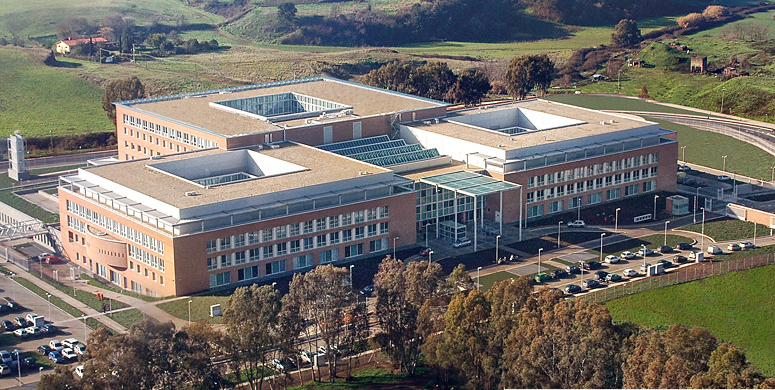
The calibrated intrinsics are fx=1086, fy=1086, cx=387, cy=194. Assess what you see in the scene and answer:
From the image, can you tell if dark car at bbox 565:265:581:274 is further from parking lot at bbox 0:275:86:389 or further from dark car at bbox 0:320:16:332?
dark car at bbox 0:320:16:332

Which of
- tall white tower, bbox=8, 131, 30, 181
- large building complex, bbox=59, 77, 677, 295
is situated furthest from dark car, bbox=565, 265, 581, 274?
tall white tower, bbox=8, 131, 30, 181

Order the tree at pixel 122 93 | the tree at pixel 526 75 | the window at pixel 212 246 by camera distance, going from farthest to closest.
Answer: the tree at pixel 526 75, the tree at pixel 122 93, the window at pixel 212 246

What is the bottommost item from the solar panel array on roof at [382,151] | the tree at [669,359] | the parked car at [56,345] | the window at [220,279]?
the parked car at [56,345]

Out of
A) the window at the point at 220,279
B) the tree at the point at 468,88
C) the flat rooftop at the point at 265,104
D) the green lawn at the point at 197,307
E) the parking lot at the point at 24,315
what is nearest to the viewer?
the parking lot at the point at 24,315

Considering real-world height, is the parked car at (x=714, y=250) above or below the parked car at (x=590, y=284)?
above

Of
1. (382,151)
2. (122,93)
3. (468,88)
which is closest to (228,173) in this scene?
(382,151)

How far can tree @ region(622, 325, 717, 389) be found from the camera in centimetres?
5931

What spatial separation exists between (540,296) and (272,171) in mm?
38107

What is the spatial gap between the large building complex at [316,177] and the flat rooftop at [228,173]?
18cm

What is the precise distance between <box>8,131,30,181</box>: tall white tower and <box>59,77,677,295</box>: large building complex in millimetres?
11185

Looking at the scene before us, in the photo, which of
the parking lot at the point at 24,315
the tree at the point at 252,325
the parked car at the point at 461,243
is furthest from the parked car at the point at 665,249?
the parking lot at the point at 24,315

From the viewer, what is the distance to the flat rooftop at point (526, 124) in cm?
10969

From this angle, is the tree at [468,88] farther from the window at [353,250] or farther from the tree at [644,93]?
the window at [353,250]

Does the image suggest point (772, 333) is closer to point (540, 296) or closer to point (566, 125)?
point (540, 296)
